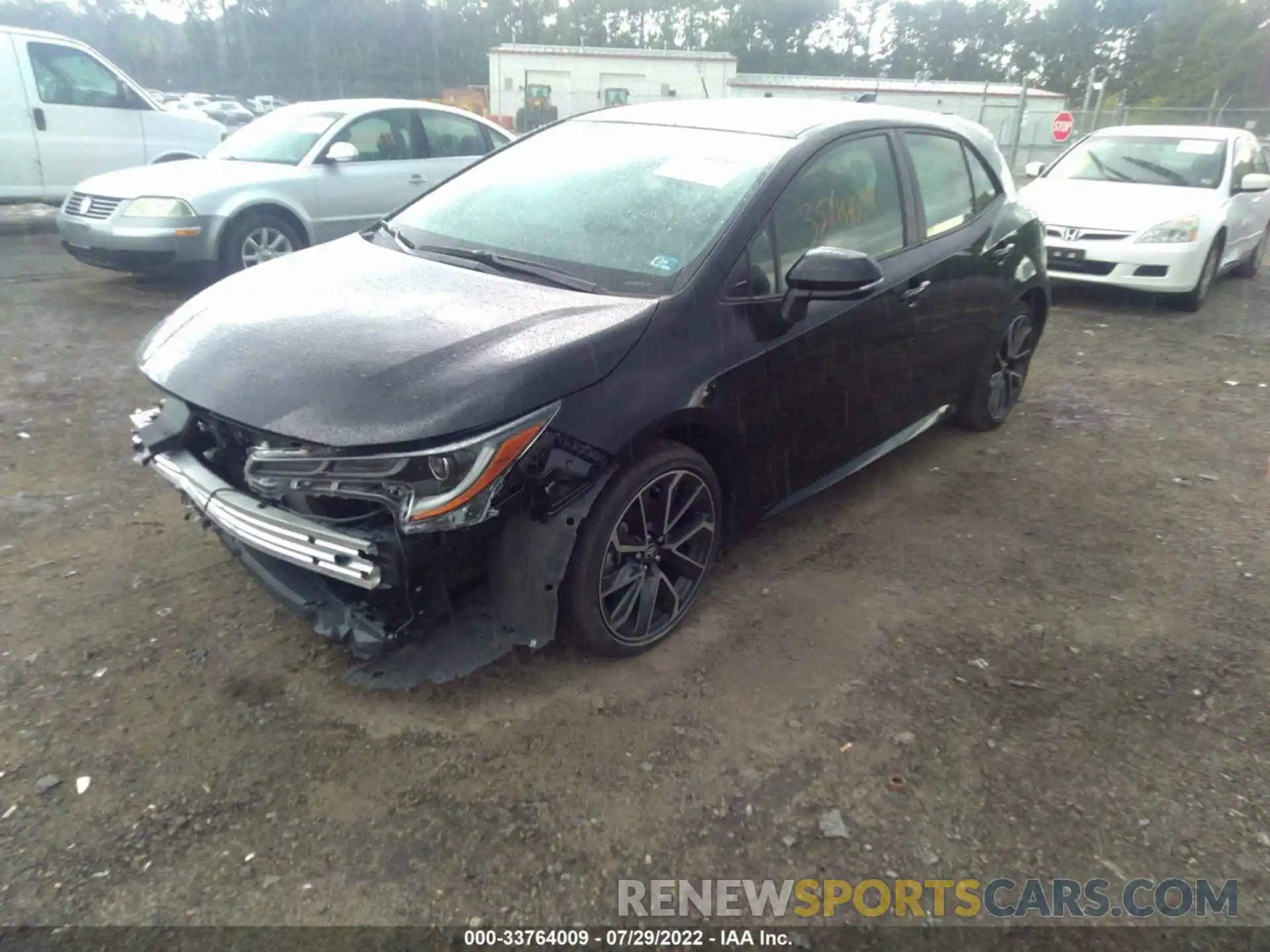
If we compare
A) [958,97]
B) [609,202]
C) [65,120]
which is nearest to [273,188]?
[65,120]

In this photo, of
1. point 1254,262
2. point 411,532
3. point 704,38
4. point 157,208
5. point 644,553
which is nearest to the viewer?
point 411,532

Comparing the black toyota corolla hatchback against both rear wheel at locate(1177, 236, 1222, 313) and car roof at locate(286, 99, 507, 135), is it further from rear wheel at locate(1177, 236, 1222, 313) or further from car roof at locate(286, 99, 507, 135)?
rear wheel at locate(1177, 236, 1222, 313)

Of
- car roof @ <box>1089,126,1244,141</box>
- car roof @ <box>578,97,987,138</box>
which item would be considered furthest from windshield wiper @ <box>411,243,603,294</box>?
car roof @ <box>1089,126,1244,141</box>

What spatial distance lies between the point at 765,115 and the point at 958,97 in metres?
27.3

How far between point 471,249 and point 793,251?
120 centimetres

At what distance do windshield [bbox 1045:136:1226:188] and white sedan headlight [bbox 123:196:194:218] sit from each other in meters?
8.13

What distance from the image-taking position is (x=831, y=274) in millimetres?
3072

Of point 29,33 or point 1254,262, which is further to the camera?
point 1254,262

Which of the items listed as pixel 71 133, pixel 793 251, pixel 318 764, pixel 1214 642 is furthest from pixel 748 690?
pixel 71 133

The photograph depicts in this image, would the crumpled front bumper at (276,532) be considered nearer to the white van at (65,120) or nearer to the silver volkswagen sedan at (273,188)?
the silver volkswagen sedan at (273,188)

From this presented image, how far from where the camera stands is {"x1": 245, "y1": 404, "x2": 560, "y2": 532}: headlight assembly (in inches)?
95.7

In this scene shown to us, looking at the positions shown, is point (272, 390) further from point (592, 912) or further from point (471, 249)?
point (592, 912)

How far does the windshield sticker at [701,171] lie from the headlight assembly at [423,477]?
1426mm

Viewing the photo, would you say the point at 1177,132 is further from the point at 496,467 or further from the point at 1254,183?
the point at 496,467
